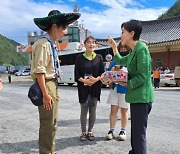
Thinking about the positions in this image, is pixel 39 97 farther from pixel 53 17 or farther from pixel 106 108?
pixel 106 108

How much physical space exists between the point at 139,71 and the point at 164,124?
3513 mm

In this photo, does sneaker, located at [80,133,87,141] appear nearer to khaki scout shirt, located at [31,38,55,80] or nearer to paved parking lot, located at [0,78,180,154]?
paved parking lot, located at [0,78,180,154]

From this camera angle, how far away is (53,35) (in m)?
3.59

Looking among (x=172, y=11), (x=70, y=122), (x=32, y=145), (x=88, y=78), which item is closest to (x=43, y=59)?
(x=88, y=78)

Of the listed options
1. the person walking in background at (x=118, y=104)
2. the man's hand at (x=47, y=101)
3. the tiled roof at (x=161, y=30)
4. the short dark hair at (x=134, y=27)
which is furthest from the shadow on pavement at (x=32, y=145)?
the tiled roof at (x=161, y=30)

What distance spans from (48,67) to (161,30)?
30.0 metres

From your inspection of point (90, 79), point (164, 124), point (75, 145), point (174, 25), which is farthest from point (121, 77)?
point (174, 25)

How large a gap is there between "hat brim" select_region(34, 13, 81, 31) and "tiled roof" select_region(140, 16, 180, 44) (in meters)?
26.2

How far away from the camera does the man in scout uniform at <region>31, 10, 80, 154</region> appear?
334cm

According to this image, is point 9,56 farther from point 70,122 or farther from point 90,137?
point 90,137

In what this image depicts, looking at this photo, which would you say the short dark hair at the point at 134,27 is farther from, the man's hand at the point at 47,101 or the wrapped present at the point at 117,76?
the man's hand at the point at 47,101

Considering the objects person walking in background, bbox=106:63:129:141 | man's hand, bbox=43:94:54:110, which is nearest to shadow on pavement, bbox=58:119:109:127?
person walking in background, bbox=106:63:129:141

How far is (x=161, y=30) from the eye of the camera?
3186cm

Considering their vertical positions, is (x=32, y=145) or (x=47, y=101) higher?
(x=47, y=101)
